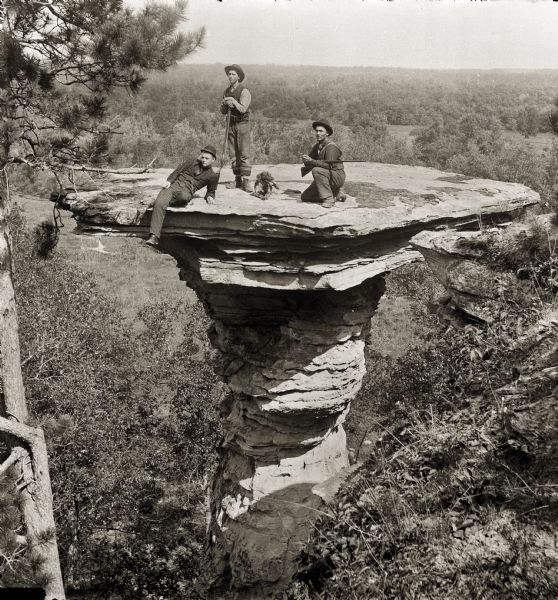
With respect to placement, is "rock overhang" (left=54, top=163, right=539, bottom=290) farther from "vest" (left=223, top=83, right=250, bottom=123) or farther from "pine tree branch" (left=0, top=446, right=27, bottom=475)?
"pine tree branch" (left=0, top=446, right=27, bottom=475)

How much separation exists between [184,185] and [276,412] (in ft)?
16.5

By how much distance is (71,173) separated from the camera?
9.84m

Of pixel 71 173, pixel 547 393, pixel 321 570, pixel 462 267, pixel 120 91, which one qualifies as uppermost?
pixel 120 91

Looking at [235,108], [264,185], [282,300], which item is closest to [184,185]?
[264,185]

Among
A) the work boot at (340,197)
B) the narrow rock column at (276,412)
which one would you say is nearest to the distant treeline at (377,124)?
the narrow rock column at (276,412)

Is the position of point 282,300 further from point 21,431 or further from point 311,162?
point 21,431

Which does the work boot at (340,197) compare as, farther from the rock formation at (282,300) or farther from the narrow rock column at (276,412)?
the narrow rock column at (276,412)

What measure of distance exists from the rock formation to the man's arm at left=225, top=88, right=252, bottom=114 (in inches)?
56.3

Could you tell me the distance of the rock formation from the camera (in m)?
9.65

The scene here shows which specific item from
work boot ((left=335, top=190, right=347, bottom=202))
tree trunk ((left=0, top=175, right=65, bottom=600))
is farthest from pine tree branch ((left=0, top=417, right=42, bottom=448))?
work boot ((left=335, top=190, right=347, bottom=202))

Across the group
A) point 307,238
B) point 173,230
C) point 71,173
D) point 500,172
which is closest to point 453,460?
point 307,238

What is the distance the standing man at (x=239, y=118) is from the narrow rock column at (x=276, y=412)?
6.93 feet

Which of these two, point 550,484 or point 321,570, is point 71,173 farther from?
point 550,484

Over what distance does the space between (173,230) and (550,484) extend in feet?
22.6
